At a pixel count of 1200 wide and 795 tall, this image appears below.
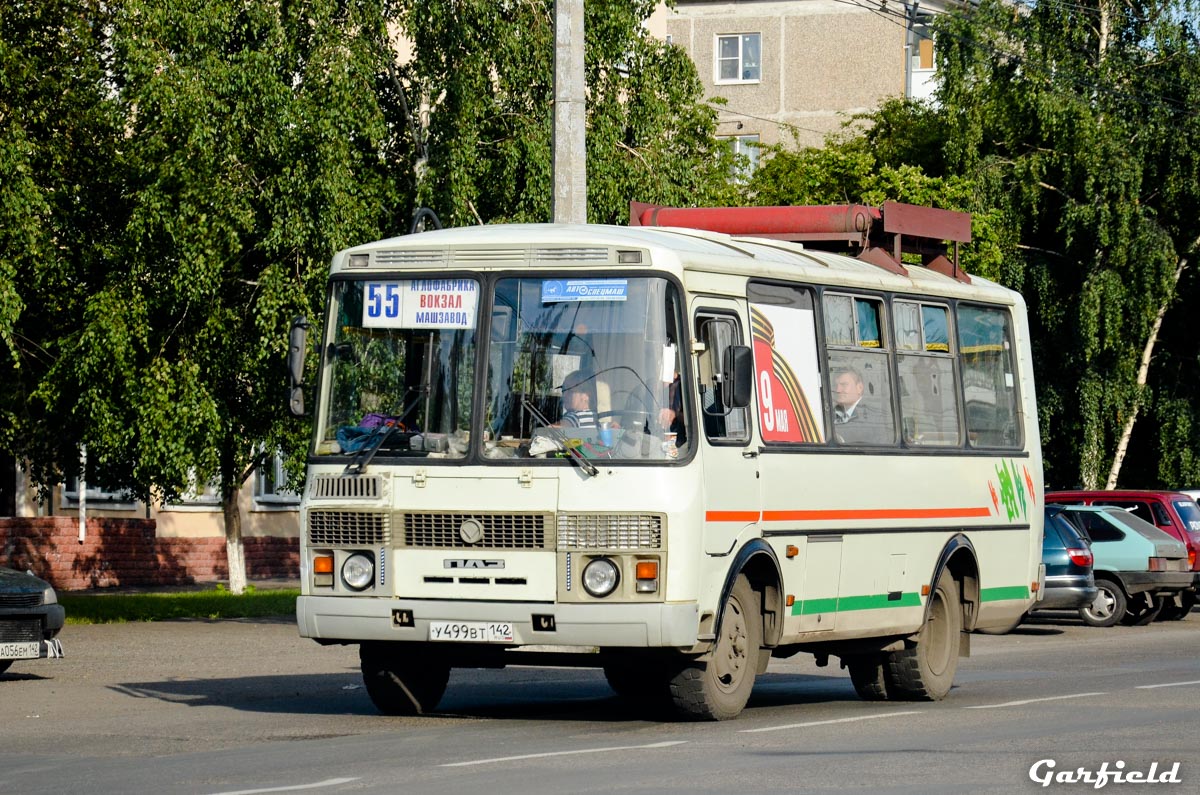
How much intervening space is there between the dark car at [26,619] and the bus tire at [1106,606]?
15.2 meters

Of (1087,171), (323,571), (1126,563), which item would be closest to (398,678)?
(323,571)

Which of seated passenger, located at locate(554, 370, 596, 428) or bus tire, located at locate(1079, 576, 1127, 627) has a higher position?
seated passenger, located at locate(554, 370, 596, 428)

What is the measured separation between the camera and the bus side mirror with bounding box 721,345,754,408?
12.9 meters

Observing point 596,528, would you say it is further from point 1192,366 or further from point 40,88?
point 1192,366

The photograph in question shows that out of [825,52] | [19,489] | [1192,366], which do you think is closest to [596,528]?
[19,489]

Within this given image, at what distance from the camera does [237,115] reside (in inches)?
1002

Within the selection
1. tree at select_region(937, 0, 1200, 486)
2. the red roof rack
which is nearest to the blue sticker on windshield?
the red roof rack

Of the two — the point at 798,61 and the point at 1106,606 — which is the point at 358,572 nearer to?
the point at 1106,606

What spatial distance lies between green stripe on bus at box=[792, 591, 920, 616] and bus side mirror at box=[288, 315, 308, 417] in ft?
11.5

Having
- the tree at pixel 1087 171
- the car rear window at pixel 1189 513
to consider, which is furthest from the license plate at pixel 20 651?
the tree at pixel 1087 171

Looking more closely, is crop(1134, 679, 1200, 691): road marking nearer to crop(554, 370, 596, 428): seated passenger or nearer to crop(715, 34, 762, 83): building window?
crop(554, 370, 596, 428): seated passenger

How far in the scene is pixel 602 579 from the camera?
41.9 feet

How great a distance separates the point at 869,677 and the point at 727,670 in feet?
9.63

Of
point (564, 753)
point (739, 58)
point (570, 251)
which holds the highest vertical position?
point (739, 58)
